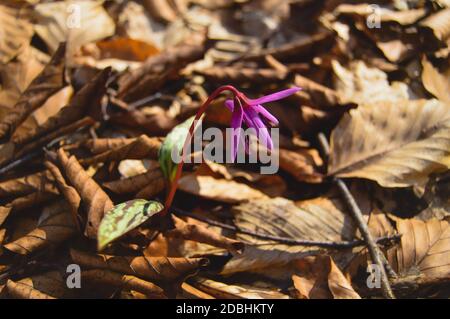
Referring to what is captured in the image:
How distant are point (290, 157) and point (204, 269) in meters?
0.80

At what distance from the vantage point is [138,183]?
2475mm

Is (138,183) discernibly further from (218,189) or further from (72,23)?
(72,23)

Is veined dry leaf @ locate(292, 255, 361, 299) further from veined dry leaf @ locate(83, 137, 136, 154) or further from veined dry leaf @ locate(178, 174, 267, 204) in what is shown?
veined dry leaf @ locate(83, 137, 136, 154)

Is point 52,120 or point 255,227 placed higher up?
point 52,120

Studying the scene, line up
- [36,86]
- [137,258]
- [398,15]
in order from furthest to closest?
[398,15], [36,86], [137,258]

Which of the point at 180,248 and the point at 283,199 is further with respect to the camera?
the point at 283,199

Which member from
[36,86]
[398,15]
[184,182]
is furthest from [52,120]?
[398,15]

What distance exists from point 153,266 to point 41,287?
1.70 feet

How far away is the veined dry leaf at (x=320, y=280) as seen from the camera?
2252 millimetres

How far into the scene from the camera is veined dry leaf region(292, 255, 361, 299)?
7.39 feet

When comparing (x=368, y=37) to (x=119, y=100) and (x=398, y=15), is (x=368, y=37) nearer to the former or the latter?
(x=398, y=15)

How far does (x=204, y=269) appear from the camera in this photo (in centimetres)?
237

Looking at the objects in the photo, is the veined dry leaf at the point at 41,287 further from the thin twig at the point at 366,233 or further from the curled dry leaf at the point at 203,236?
the thin twig at the point at 366,233

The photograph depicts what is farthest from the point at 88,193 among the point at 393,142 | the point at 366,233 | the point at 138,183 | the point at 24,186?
the point at 393,142
